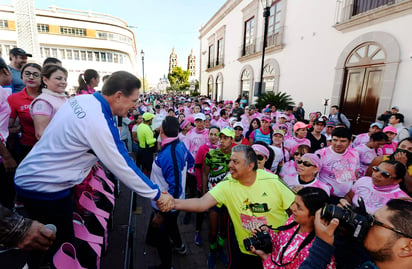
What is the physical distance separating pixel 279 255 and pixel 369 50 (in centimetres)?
1005

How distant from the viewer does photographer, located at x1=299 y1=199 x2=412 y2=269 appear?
39.0 inches

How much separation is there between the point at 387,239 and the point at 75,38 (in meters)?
41.9

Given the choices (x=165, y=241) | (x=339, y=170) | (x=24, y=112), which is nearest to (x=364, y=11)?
(x=339, y=170)

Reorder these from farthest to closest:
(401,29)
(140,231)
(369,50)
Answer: (369,50), (401,29), (140,231)

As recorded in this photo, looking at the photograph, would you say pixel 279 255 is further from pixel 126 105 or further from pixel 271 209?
pixel 126 105

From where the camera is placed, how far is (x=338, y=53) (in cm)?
948

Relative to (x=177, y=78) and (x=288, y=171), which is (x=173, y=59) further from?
(x=288, y=171)

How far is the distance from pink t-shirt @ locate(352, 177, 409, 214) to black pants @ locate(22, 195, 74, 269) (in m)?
3.32

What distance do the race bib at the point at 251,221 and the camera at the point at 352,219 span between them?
2.78 ft

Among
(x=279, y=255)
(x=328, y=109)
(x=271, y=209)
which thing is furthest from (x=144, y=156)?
(x=328, y=109)

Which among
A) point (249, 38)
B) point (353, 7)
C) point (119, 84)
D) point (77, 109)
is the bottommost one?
point (77, 109)

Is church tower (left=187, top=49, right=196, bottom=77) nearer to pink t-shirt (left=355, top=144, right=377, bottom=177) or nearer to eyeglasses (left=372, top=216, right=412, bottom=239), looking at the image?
pink t-shirt (left=355, top=144, right=377, bottom=177)

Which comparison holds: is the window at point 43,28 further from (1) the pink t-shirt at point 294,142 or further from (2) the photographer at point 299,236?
(2) the photographer at point 299,236

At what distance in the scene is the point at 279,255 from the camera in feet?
5.25
